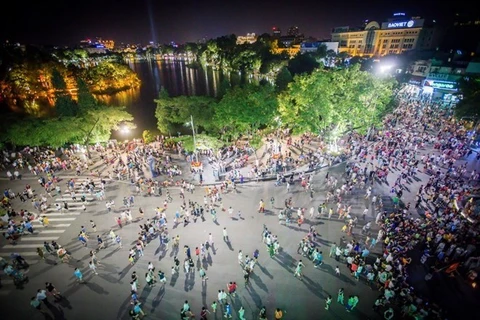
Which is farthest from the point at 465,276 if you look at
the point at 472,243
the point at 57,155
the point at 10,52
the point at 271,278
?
the point at 10,52

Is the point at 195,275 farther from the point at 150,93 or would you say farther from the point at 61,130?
the point at 150,93

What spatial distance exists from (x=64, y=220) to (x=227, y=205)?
12966 mm

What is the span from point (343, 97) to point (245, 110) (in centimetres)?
1089

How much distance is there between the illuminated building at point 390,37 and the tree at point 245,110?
99138 mm

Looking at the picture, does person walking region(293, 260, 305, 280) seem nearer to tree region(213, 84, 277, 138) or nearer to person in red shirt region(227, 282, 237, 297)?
person in red shirt region(227, 282, 237, 297)

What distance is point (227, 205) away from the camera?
2208cm

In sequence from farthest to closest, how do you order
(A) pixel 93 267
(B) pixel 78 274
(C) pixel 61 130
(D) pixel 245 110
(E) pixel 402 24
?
(E) pixel 402 24, (C) pixel 61 130, (D) pixel 245 110, (A) pixel 93 267, (B) pixel 78 274

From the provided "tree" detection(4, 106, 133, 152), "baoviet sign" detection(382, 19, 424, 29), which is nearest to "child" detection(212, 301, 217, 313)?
"tree" detection(4, 106, 133, 152)

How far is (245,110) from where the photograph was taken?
31469 millimetres

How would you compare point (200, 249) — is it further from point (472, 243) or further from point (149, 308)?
point (472, 243)

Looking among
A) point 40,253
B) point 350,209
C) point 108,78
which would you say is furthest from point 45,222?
point 108,78

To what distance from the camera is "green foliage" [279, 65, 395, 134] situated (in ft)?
88.0

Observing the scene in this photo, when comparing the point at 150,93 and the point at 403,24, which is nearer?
the point at 150,93

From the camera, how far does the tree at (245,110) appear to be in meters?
31.5
